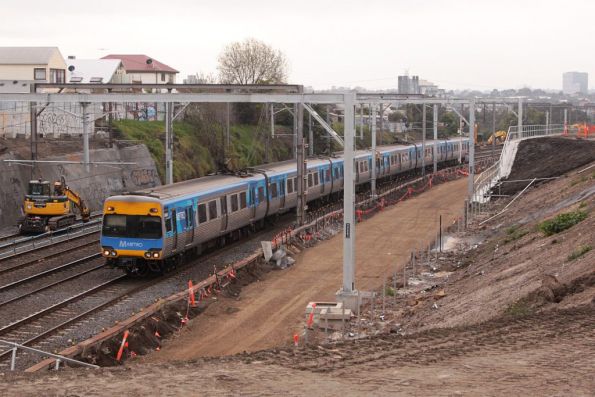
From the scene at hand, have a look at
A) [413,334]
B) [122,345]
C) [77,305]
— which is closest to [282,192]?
[77,305]

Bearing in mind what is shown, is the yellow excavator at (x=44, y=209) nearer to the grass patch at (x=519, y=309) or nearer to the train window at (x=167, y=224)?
the train window at (x=167, y=224)

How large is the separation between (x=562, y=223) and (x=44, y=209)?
62.3 feet

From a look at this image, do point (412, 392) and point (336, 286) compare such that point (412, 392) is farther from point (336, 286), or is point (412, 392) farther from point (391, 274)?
point (391, 274)

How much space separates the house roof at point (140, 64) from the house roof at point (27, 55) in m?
22.5

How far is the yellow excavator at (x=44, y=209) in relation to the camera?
113ft

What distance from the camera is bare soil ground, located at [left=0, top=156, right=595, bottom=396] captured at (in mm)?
12492

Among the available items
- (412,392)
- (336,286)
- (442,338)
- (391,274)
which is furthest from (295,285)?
(412,392)

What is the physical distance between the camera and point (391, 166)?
193 ft

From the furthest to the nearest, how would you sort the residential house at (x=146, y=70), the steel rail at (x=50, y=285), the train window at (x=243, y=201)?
the residential house at (x=146, y=70), the train window at (x=243, y=201), the steel rail at (x=50, y=285)

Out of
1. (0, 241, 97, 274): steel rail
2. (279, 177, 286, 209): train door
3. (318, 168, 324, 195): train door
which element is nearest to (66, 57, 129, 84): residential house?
(318, 168, 324, 195): train door

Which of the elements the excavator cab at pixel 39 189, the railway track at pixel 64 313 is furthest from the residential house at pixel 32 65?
the railway track at pixel 64 313

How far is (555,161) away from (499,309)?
120 feet

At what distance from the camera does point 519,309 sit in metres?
18.3

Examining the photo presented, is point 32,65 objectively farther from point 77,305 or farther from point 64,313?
point 64,313
